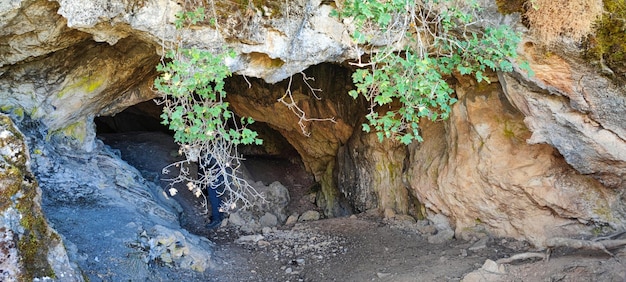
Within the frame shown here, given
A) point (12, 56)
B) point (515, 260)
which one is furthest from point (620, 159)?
point (12, 56)

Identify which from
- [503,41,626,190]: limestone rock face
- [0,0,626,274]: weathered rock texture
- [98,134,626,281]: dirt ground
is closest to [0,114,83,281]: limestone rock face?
[0,0,626,274]: weathered rock texture

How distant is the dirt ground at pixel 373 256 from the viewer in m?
4.72

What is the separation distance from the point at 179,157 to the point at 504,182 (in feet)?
19.8

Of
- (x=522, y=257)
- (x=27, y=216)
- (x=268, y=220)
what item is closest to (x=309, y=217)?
(x=268, y=220)

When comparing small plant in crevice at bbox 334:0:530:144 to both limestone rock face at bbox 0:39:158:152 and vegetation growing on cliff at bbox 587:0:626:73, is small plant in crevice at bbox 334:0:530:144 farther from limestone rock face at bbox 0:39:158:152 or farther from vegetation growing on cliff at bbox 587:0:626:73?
limestone rock face at bbox 0:39:158:152

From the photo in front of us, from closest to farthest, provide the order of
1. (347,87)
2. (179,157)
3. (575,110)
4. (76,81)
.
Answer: (575,110) < (76,81) < (347,87) < (179,157)

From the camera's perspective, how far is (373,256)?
19.8 ft

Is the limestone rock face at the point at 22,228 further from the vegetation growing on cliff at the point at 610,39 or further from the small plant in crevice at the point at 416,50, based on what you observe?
the vegetation growing on cliff at the point at 610,39

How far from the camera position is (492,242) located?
5.73 m

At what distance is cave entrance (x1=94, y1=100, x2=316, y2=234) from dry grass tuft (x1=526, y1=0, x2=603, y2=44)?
16.8 ft

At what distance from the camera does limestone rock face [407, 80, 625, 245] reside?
513 cm

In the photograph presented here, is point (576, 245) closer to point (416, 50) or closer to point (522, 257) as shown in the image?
point (522, 257)

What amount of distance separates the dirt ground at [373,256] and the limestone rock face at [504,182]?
0.29 metres

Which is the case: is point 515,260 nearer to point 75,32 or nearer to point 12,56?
point 75,32
